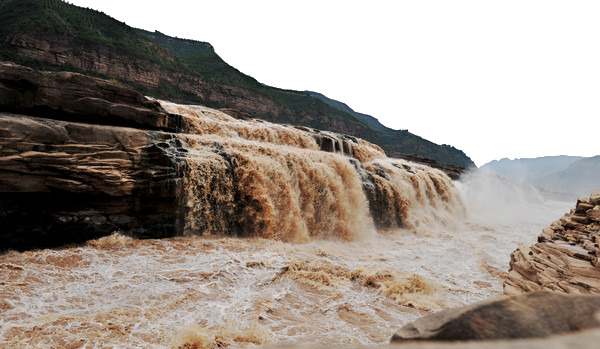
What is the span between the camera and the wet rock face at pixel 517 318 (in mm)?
1267

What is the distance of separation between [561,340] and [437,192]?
21.7m

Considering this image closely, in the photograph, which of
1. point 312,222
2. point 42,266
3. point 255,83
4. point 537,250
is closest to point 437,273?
point 537,250

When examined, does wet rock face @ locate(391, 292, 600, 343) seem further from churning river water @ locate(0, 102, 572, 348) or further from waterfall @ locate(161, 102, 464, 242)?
waterfall @ locate(161, 102, 464, 242)

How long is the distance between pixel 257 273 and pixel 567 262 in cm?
670

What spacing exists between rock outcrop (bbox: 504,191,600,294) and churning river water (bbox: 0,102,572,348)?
1235 millimetres

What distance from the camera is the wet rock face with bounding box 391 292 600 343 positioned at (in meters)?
1.27

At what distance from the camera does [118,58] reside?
39656mm

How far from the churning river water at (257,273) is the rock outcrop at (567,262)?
1.23m

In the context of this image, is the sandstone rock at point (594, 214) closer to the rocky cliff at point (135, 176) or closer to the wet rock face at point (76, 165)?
the rocky cliff at point (135, 176)

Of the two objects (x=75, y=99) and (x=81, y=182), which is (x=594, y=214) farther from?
(x=75, y=99)

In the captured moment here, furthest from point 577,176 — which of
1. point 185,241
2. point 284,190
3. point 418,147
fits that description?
point 185,241

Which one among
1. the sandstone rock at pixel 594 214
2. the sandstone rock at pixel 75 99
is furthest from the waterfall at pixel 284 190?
the sandstone rock at pixel 594 214

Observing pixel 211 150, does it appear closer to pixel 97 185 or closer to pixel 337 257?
pixel 97 185

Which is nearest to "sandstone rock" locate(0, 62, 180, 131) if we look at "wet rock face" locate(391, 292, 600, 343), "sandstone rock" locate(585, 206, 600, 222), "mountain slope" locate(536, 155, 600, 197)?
"wet rock face" locate(391, 292, 600, 343)
